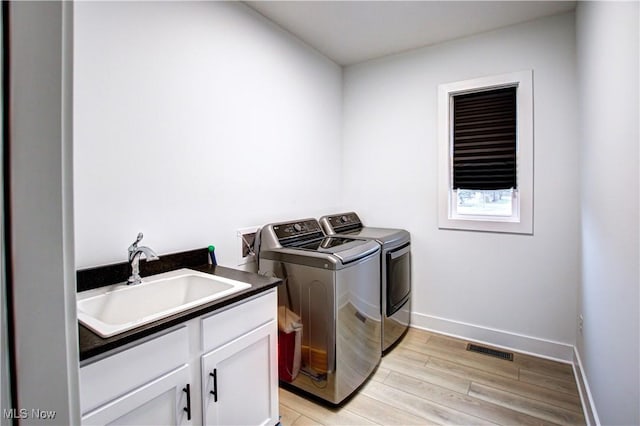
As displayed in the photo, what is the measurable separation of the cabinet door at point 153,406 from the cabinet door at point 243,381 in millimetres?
94

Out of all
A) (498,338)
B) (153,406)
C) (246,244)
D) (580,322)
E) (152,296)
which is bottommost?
(498,338)

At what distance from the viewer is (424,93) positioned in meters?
2.84

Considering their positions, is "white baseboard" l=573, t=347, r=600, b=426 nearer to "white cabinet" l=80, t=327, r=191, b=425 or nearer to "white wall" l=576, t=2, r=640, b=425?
"white wall" l=576, t=2, r=640, b=425

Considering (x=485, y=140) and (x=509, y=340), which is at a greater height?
(x=485, y=140)

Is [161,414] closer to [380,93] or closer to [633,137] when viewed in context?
[633,137]

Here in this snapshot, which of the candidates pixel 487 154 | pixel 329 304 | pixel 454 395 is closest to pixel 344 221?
pixel 329 304

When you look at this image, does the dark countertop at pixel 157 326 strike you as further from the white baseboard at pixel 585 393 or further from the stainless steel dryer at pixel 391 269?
the white baseboard at pixel 585 393

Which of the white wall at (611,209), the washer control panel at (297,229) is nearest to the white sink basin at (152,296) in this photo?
the washer control panel at (297,229)

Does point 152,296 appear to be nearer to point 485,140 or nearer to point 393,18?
point 393,18

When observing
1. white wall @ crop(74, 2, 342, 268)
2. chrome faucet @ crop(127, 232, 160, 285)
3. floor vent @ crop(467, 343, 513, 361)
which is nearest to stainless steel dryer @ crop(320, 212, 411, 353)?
white wall @ crop(74, 2, 342, 268)

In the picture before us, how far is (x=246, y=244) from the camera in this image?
2219 mm

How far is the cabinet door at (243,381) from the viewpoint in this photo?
129 cm

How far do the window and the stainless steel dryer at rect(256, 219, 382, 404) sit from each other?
1.06 m

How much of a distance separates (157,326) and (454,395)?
1.86 m
